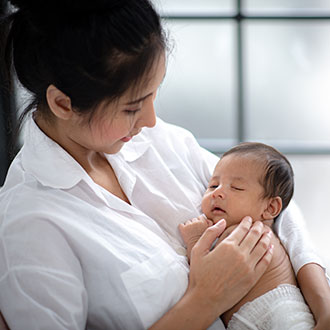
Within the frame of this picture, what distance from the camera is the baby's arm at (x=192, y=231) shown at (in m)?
1.37

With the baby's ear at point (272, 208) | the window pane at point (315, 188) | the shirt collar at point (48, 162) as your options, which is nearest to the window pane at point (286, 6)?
the window pane at point (315, 188)

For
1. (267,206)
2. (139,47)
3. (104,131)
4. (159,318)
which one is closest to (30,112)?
(104,131)

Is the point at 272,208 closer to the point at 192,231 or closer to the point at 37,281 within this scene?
the point at 192,231

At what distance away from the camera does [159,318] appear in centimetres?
121

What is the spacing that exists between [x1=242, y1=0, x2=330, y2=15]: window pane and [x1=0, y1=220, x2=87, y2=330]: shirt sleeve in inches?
72.5

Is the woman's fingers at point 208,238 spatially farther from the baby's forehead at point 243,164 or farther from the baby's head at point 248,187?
the baby's forehead at point 243,164

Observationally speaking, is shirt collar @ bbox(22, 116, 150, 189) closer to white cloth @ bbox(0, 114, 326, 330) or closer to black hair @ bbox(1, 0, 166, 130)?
white cloth @ bbox(0, 114, 326, 330)

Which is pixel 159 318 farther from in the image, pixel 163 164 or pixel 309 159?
pixel 309 159

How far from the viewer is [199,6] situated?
256cm

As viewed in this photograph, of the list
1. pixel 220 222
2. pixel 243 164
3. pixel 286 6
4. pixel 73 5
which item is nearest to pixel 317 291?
pixel 220 222

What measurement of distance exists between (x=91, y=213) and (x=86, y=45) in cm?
41

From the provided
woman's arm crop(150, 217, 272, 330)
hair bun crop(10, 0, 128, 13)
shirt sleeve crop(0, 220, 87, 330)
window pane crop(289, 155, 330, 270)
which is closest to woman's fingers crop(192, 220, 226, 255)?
woman's arm crop(150, 217, 272, 330)

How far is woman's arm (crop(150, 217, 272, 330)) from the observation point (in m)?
1.19

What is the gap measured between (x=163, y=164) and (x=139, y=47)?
0.46 metres
